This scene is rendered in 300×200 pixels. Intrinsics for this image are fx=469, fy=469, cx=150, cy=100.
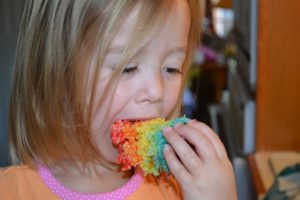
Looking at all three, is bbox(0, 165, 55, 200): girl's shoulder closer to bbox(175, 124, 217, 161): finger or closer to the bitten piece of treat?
the bitten piece of treat

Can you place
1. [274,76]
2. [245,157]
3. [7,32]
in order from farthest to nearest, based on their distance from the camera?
[245,157] < [274,76] < [7,32]

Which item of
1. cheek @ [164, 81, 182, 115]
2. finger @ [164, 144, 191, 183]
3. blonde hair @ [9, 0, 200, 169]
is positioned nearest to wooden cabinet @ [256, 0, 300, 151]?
blonde hair @ [9, 0, 200, 169]


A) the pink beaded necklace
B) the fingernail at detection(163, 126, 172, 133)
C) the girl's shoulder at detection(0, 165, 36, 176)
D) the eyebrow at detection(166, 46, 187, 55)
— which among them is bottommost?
the pink beaded necklace

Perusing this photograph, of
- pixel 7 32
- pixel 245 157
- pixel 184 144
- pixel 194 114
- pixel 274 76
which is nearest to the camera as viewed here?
pixel 184 144

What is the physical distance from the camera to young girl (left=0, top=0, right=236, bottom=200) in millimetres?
797

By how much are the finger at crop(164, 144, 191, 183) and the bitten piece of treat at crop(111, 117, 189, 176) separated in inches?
0.9

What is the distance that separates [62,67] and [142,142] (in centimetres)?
20

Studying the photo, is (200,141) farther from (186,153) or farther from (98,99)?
(98,99)

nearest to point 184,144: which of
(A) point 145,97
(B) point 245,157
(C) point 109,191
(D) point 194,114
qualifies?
(A) point 145,97

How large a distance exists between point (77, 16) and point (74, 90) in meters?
0.13

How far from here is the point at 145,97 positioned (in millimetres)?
817

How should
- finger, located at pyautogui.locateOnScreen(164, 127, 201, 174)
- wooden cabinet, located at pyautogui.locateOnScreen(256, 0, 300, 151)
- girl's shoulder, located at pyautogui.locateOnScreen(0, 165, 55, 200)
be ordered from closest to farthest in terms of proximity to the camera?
finger, located at pyautogui.locateOnScreen(164, 127, 201, 174)
girl's shoulder, located at pyautogui.locateOnScreen(0, 165, 55, 200)
wooden cabinet, located at pyautogui.locateOnScreen(256, 0, 300, 151)

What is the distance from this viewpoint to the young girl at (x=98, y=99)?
31.4 inches

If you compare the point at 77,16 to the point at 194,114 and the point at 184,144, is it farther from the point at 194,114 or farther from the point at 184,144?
the point at 194,114
